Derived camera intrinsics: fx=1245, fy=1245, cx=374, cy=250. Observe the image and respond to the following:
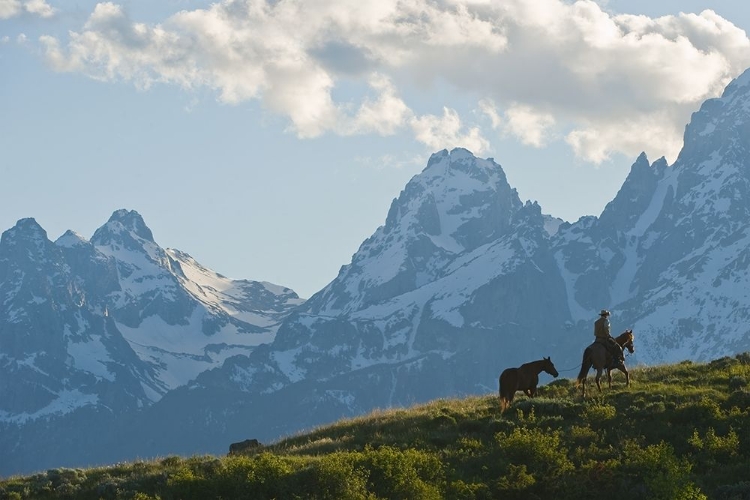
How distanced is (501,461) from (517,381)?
8.30 metres

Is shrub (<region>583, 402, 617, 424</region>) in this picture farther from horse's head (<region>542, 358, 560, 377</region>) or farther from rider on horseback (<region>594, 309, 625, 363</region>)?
horse's head (<region>542, 358, 560, 377</region>)

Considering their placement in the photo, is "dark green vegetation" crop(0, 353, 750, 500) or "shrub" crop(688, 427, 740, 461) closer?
"dark green vegetation" crop(0, 353, 750, 500)

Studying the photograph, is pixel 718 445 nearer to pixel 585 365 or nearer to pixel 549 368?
pixel 585 365

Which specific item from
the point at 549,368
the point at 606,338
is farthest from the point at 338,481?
the point at 549,368

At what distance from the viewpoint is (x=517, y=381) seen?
4325cm

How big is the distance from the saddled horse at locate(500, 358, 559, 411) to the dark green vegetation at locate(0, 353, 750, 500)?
116 centimetres

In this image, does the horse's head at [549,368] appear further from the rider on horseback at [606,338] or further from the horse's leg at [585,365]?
the rider on horseback at [606,338]

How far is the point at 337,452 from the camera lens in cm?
3619

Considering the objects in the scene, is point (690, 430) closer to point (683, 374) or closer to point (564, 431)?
point (564, 431)

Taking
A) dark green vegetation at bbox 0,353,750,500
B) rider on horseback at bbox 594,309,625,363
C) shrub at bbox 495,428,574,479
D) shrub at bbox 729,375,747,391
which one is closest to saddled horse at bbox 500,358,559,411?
dark green vegetation at bbox 0,353,750,500

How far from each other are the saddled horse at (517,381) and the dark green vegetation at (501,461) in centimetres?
116

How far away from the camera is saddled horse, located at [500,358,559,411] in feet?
141

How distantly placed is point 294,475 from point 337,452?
10.7 feet

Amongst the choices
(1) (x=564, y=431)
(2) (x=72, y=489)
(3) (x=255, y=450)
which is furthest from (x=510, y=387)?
(2) (x=72, y=489)
